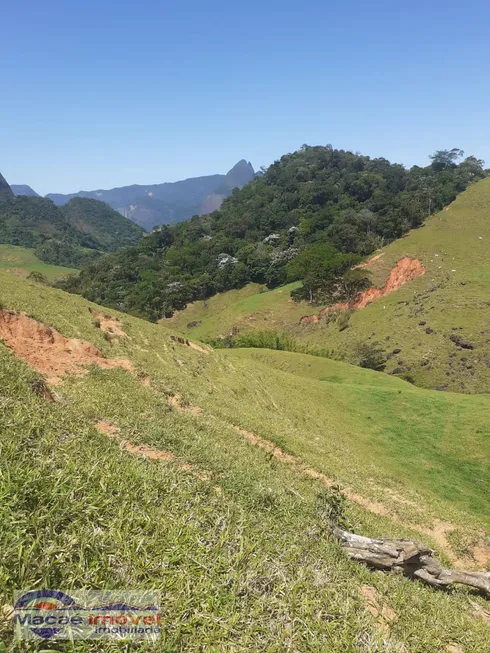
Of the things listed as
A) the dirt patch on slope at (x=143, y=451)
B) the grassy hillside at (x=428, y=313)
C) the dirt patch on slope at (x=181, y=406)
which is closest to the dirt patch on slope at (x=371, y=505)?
the dirt patch on slope at (x=181, y=406)

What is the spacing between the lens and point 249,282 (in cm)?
10931

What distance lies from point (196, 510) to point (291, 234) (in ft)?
402

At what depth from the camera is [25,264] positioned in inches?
6156

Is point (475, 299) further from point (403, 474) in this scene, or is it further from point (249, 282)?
point (249, 282)

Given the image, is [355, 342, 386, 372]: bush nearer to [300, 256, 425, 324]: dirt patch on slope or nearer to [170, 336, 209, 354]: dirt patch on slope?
[300, 256, 425, 324]: dirt patch on slope

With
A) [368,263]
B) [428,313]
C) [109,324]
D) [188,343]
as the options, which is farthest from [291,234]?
[109,324]

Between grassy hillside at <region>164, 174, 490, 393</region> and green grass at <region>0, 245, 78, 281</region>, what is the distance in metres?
76.2

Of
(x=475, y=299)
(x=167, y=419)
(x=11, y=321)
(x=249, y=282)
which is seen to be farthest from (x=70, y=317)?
(x=249, y=282)

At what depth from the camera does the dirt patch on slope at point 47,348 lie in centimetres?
1258

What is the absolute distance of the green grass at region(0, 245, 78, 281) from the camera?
147000 millimetres

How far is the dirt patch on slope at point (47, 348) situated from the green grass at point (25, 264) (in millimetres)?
141579

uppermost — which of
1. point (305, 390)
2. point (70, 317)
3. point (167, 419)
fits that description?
point (70, 317)

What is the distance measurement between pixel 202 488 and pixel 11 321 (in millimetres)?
11238

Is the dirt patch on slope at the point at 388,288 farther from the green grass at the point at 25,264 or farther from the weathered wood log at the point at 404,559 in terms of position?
the green grass at the point at 25,264
